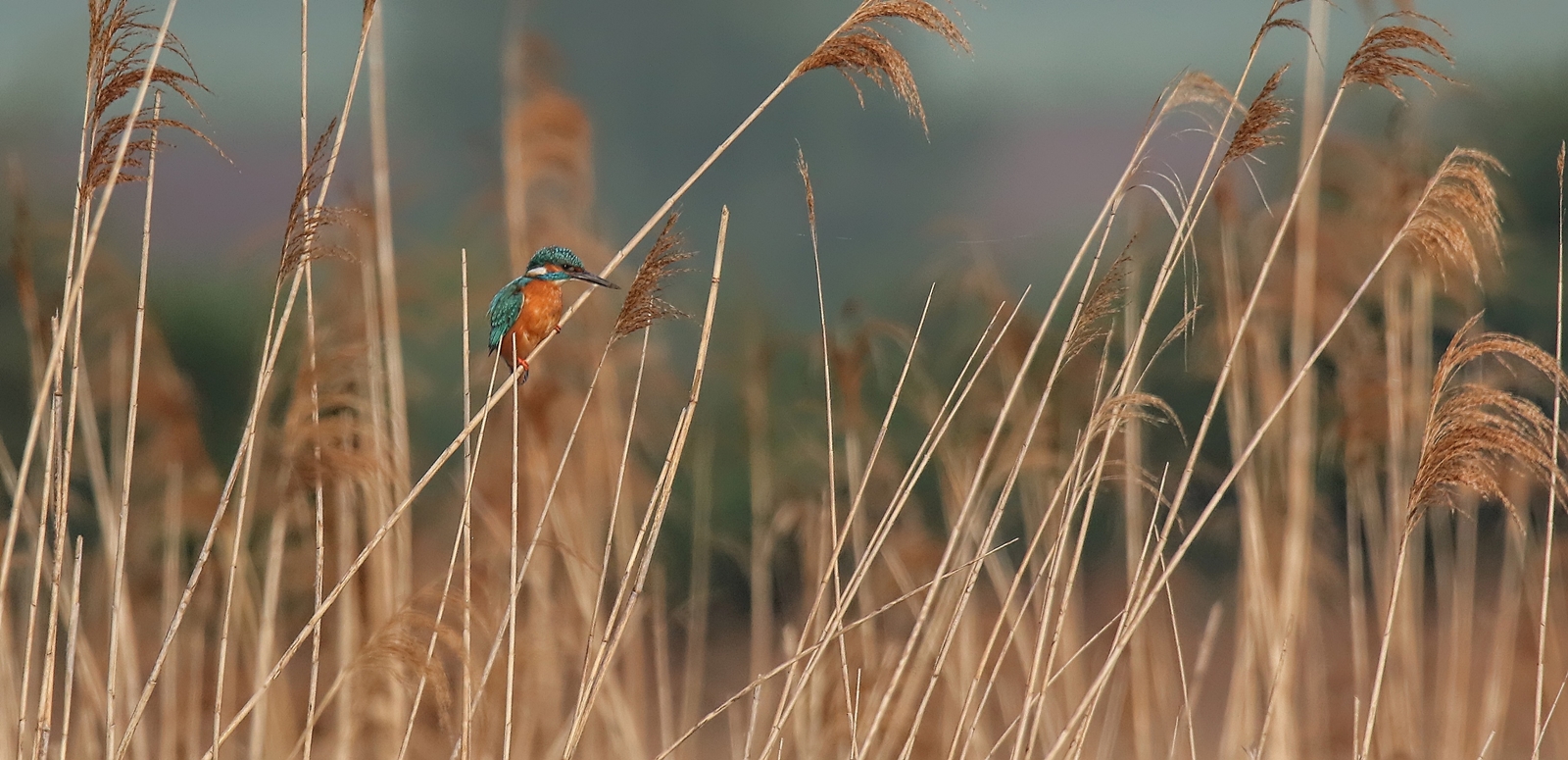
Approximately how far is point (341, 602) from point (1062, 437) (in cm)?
181

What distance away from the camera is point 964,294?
2.99 m

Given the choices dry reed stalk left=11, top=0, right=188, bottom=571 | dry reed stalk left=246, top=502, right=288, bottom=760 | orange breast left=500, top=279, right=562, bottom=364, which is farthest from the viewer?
orange breast left=500, top=279, right=562, bottom=364

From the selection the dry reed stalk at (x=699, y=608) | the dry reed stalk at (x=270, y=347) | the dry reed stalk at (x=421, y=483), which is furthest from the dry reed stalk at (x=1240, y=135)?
the dry reed stalk at (x=699, y=608)

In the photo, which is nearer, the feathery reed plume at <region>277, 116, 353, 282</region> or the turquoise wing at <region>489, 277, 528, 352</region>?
the feathery reed plume at <region>277, 116, 353, 282</region>

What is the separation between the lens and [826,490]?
258cm

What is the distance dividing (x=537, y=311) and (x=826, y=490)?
0.73 metres

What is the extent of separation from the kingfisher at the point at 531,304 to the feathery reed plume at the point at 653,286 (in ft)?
3.40

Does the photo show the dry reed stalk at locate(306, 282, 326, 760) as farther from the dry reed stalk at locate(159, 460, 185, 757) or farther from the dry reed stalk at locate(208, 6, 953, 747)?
the dry reed stalk at locate(159, 460, 185, 757)

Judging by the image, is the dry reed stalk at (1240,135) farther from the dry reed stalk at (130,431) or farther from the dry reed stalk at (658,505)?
the dry reed stalk at (130,431)

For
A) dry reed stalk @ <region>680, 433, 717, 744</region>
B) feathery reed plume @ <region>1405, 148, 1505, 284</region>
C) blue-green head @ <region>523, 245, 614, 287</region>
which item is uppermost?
blue-green head @ <region>523, 245, 614, 287</region>

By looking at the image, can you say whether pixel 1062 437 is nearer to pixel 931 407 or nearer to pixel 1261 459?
pixel 1261 459

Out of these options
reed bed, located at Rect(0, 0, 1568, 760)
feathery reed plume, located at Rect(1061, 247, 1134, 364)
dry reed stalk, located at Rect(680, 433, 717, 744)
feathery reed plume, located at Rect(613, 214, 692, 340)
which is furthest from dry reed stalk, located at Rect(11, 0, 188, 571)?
dry reed stalk, located at Rect(680, 433, 717, 744)

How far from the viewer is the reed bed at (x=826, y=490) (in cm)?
157

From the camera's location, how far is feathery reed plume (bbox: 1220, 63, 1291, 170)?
1548mm
